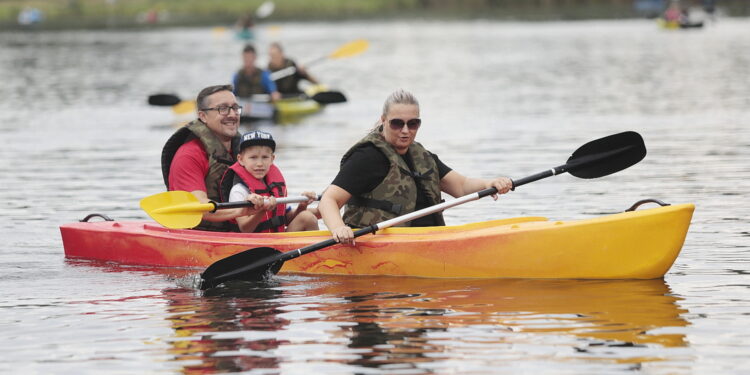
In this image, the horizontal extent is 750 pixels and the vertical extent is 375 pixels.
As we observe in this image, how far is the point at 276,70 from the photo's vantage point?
2230 cm

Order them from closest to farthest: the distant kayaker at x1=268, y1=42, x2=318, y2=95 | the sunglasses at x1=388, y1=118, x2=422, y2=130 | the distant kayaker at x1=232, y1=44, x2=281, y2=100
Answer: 1. the sunglasses at x1=388, y1=118, x2=422, y2=130
2. the distant kayaker at x1=232, y1=44, x2=281, y2=100
3. the distant kayaker at x1=268, y1=42, x2=318, y2=95

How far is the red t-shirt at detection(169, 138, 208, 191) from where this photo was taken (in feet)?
31.1

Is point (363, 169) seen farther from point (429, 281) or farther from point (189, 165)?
point (189, 165)

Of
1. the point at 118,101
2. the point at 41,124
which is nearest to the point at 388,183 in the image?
the point at 41,124

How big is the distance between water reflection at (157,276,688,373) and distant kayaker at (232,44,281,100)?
39.3 feet

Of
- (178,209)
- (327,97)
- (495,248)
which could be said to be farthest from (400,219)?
(327,97)

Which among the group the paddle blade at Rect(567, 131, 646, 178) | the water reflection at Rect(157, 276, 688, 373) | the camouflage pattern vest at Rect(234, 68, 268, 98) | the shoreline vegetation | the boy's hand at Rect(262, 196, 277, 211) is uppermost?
the shoreline vegetation

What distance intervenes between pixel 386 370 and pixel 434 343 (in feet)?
2.13

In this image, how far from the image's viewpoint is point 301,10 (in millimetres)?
96000

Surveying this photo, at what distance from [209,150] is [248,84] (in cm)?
1178

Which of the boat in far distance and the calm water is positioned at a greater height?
the boat in far distance

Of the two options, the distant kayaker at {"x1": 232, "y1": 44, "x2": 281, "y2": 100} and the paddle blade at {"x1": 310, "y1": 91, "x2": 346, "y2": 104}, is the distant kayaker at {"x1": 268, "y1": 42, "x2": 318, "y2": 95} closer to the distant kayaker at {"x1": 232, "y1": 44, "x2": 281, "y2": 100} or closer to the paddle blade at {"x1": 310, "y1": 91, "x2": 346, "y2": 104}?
the distant kayaker at {"x1": 232, "y1": 44, "x2": 281, "y2": 100}

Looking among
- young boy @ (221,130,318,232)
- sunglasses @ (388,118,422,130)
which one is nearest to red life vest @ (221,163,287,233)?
young boy @ (221,130,318,232)

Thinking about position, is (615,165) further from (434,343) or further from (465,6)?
(465,6)
